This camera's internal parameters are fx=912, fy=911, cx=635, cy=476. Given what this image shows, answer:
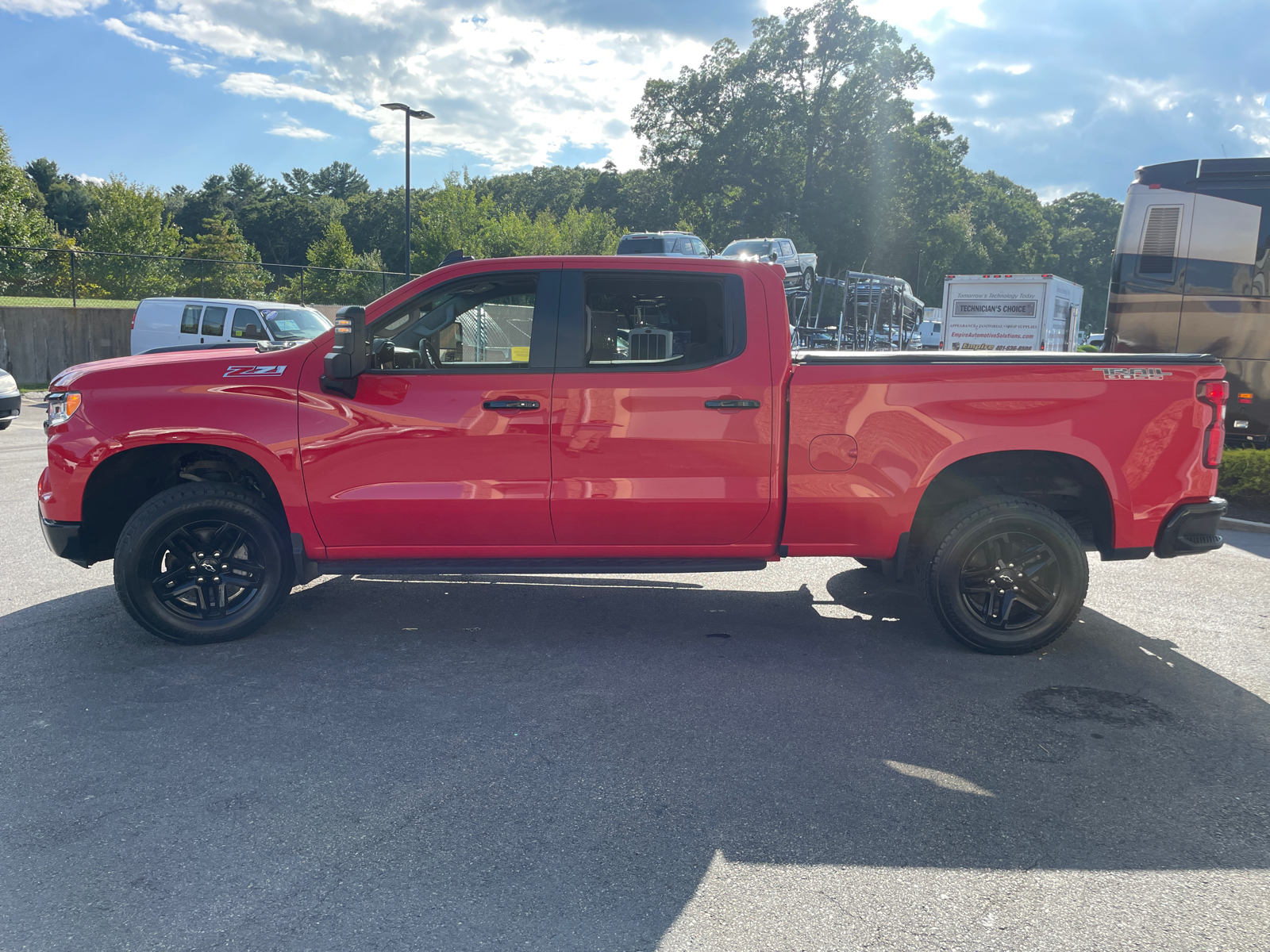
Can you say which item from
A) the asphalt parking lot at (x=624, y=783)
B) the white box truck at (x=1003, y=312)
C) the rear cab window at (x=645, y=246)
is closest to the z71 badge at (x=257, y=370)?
the asphalt parking lot at (x=624, y=783)

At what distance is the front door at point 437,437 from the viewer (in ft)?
15.5

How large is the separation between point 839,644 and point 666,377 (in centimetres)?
181

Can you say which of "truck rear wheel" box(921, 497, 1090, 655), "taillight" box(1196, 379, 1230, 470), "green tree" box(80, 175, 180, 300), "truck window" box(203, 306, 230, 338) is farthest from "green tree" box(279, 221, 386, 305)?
"taillight" box(1196, 379, 1230, 470)

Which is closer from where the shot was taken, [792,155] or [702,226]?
[792,155]

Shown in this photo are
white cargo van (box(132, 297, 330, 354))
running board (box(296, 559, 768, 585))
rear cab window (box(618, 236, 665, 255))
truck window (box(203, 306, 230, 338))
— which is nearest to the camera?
running board (box(296, 559, 768, 585))

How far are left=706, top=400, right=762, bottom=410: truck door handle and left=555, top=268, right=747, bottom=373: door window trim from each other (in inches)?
8.1

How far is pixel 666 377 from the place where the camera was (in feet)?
15.6

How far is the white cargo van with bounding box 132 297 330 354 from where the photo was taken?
17.3 m

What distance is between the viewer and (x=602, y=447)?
4762 millimetres

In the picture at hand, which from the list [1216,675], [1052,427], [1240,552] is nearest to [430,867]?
[1052,427]

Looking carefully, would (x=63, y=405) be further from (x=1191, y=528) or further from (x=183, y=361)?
(x=1191, y=528)

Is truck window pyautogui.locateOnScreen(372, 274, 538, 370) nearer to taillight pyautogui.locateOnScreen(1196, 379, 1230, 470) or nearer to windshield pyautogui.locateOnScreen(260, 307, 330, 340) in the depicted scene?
taillight pyautogui.locateOnScreen(1196, 379, 1230, 470)

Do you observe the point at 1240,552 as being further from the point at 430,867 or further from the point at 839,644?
the point at 430,867

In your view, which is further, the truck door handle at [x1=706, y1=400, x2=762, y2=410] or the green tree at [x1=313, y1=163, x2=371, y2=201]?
the green tree at [x1=313, y1=163, x2=371, y2=201]
